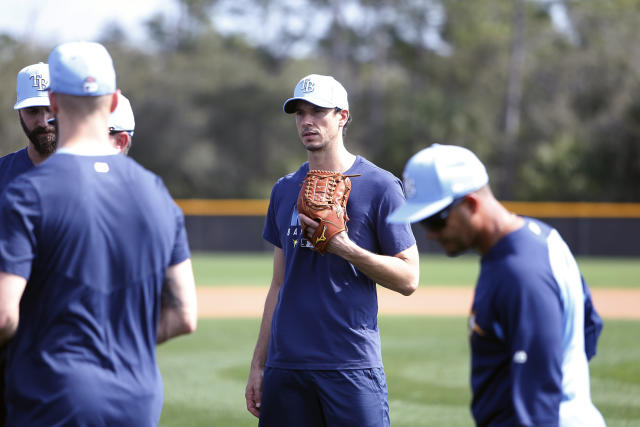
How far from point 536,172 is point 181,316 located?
129 feet

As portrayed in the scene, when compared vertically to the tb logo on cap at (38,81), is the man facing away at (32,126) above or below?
below

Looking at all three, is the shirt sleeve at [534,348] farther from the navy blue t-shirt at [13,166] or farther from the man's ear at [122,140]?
the navy blue t-shirt at [13,166]

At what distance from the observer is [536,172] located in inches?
1602

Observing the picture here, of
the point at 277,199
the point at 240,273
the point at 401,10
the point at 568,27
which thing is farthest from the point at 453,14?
the point at 277,199

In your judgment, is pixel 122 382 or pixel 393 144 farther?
pixel 393 144

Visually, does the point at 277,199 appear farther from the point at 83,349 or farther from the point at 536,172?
the point at 536,172

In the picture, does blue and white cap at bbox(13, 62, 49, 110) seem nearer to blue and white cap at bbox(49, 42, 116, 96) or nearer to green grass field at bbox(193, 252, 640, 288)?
blue and white cap at bbox(49, 42, 116, 96)

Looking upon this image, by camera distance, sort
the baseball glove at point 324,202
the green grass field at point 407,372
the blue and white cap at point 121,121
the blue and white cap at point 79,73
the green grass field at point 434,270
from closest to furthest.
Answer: the blue and white cap at point 79,73 → the baseball glove at point 324,202 → the blue and white cap at point 121,121 → the green grass field at point 407,372 → the green grass field at point 434,270

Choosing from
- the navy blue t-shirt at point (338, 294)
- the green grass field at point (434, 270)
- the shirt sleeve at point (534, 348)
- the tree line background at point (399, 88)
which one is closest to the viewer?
the shirt sleeve at point (534, 348)

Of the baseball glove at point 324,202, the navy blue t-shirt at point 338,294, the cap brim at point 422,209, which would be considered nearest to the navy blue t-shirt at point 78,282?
the cap brim at point 422,209

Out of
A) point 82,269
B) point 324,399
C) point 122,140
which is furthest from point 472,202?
point 122,140

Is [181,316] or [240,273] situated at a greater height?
[181,316]

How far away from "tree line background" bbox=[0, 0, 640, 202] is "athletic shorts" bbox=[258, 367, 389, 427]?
33678 millimetres

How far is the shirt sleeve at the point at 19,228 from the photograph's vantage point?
2.71 metres
